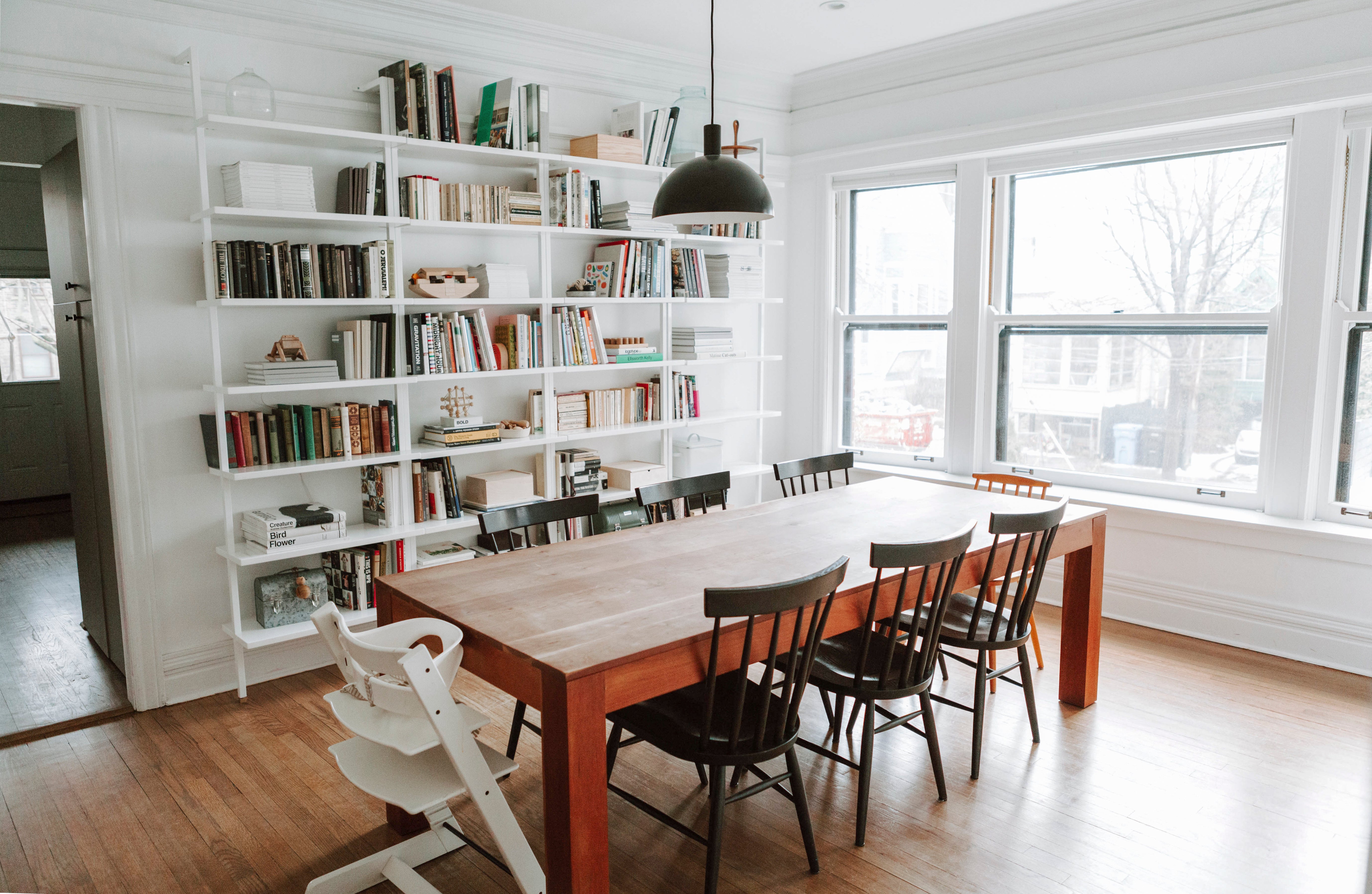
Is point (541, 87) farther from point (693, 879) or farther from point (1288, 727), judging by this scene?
point (1288, 727)

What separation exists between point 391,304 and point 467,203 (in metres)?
0.66

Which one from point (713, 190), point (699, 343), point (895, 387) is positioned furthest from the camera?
point (895, 387)

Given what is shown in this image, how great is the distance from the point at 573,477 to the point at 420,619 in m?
2.27

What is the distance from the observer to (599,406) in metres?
4.70

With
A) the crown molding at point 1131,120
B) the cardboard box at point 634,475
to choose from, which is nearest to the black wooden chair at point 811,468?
the cardboard box at point 634,475

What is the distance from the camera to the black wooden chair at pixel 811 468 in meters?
4.01

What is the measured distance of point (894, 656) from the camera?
115 inches

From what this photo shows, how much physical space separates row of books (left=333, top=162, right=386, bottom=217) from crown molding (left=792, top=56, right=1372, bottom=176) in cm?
283

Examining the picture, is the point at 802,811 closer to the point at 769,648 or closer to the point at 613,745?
the point at 769,648

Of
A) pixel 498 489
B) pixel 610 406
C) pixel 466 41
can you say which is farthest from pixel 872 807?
pixel 466 41

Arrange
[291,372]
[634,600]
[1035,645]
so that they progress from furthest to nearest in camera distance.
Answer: [1035,645] → [291,372] → [634,600]

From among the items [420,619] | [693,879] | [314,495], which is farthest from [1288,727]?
[314,495]

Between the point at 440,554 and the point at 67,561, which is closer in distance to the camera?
the point at 440,554

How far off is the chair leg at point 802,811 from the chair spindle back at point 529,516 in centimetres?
113
